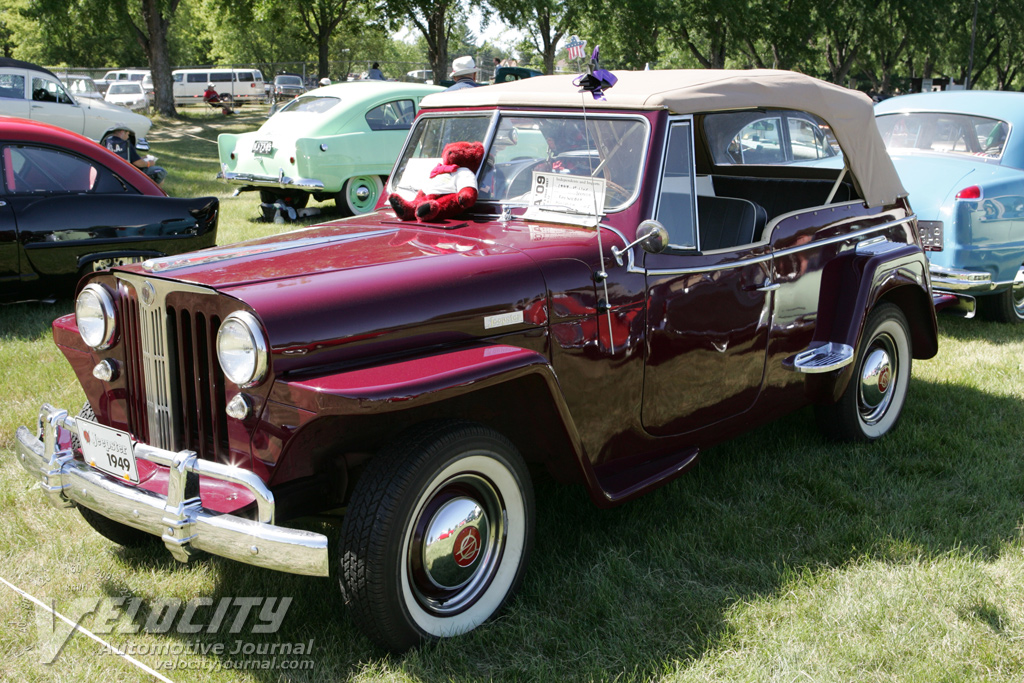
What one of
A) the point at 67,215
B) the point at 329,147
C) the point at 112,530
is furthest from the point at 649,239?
the point at 329,147

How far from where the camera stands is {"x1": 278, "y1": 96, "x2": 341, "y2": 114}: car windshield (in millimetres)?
11211

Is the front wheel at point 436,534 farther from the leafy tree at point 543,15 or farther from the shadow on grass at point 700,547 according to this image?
the leafy tree at point 543,15

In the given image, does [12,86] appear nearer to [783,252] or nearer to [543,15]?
[783,252]

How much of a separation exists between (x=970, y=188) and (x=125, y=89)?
30037mm

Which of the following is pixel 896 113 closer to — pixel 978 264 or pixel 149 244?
pixel 978 264

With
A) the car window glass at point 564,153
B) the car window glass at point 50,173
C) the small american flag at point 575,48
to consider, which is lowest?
the car window glass at point 50,173

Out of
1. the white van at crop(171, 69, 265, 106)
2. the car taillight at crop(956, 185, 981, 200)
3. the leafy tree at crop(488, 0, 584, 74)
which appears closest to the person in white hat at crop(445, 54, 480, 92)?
the car taillight at crop(956, 185, 981, 200)

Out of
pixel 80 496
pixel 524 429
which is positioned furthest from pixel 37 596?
pixel 524 429

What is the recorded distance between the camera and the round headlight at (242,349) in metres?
2.36

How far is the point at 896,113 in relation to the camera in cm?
752

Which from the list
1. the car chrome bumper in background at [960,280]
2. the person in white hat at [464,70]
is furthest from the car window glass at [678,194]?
the person in white hat at [464,70]

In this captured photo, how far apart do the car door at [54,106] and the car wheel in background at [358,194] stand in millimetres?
6418

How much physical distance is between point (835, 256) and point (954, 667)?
1.97 m

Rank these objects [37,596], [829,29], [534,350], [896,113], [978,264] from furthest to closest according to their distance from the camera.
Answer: [829,29] < [896,113] < [978,264] < [37,596] < [534,350]
